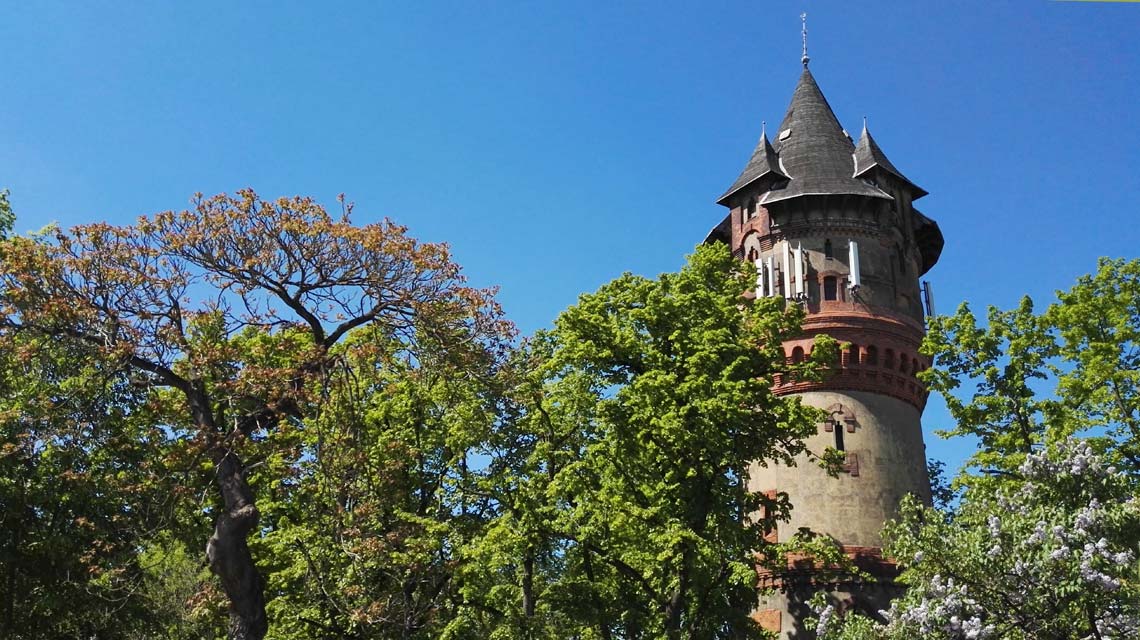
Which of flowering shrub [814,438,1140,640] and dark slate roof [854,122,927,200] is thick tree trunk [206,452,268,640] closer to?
flowering shrub [814,438,1140,640]

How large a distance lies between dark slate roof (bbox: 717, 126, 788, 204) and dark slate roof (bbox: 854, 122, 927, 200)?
8.00 ft

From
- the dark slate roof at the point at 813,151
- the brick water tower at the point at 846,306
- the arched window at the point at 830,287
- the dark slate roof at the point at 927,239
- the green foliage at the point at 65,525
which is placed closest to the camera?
the green foliage at the point at 65,525

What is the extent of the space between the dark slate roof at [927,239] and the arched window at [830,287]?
4.88 m

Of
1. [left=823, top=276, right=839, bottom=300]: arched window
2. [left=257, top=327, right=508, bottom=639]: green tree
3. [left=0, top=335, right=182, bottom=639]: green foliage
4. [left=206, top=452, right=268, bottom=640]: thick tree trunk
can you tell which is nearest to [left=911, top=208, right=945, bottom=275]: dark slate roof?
[left=823, top=276, right=839, bottom=300]: arched window

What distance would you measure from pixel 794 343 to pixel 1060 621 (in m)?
17.8

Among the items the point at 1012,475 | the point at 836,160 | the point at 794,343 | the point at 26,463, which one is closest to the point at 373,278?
the point at 26,463

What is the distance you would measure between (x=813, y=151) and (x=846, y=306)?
5.97 metres

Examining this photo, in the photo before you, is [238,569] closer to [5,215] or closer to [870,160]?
[5,215]

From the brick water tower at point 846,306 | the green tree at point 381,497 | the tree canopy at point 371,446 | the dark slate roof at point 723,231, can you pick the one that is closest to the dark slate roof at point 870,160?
the brick water tower at point 846,306

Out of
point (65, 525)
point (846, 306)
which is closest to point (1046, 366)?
point (846, 306)

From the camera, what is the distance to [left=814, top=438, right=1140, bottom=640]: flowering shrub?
15.4 m

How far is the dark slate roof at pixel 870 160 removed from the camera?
1380 inches

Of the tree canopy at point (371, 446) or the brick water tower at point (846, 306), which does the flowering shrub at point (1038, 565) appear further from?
the brick water tower at point (846, 306)

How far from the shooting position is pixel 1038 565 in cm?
1561
